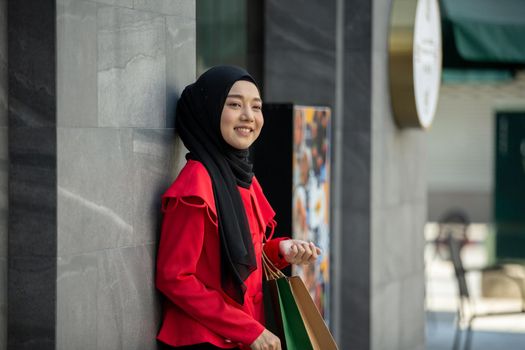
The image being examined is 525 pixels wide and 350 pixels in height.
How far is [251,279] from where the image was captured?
4023mm

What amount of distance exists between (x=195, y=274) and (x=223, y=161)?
1.45 feet

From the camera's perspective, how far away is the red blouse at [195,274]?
373 cm

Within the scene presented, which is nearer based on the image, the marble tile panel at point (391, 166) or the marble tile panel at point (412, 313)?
the marble tile panel at point (391, 166)

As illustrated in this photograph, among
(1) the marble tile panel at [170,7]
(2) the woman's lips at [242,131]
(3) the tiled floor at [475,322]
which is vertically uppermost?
(1) the marble tile panel at [170,7]

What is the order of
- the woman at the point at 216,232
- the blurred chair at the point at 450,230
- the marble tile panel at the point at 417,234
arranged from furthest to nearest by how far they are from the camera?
the blurred chair at the point at 450,230 < the marble tile panel at the point at 417,234 < the woman at the point at 216,232

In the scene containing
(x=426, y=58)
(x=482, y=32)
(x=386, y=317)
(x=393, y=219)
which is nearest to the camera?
(x=386, y=317)

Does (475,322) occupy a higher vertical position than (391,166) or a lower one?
lower

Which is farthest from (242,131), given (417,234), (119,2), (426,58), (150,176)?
(417,234)

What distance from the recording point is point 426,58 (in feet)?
25.5

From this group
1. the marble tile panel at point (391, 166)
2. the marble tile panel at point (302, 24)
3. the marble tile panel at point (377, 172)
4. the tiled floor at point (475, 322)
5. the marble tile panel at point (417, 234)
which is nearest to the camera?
the marble tile panel at point (302, 24)

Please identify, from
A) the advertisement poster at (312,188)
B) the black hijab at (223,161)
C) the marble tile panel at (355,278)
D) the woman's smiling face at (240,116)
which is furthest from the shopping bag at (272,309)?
the marble tile panel at (355,278)

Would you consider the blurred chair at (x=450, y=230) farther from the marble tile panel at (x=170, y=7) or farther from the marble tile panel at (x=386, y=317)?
the marble tile panel at (x=170, y=7)

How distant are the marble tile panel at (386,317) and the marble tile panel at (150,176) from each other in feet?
11.2

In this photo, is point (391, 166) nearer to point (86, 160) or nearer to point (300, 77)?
point (300, 77)
